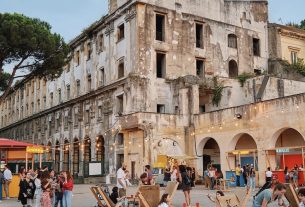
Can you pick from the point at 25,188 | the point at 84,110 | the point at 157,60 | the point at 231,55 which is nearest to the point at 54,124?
the point at 84,110

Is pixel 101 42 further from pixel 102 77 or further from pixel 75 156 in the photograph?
pixel 75 156

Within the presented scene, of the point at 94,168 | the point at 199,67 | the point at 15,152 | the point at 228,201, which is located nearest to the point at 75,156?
the point at 94,168

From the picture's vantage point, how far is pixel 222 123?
96.8ft

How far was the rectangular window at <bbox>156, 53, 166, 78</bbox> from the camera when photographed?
34.9 m

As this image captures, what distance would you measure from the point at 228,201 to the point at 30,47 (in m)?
20.7

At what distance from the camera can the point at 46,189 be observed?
1317cm

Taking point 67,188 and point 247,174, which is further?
point 247,174

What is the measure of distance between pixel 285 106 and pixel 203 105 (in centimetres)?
1078

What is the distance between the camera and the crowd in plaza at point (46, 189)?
1320 cm

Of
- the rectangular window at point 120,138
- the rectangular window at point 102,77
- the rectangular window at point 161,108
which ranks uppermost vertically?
the rectangular window at point 102,77

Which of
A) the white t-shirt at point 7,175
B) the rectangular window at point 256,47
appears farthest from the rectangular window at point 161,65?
the white t-shirt at point 7,175

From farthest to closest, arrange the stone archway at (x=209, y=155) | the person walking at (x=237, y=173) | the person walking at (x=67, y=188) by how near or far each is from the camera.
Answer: the stone archway at (x=209, y=155), the person walking at (x=237, y=173), the person walking at (x=67, y=188)

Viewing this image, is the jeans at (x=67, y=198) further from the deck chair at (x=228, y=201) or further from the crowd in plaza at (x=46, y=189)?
the deck chair at (x=228, y=201)

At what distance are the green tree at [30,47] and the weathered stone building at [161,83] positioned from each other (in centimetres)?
375
